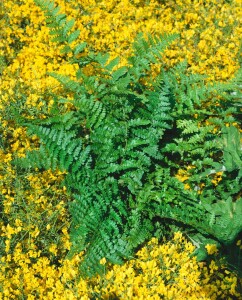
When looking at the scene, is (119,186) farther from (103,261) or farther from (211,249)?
(211,249)

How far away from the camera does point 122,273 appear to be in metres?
3.67

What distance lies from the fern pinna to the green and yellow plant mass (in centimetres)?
1

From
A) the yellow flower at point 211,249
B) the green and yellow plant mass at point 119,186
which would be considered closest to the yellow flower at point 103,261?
the green and yellow plant mass at point 119,186

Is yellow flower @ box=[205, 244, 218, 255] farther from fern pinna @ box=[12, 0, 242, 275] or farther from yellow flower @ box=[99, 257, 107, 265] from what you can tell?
yellow flower @ box=[99, 257, 107, 265]

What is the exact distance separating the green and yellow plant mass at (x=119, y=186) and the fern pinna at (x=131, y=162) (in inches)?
0.5

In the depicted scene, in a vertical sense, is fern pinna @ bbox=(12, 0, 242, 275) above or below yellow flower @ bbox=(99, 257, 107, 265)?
above

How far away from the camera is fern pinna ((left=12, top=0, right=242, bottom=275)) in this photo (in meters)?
3.90

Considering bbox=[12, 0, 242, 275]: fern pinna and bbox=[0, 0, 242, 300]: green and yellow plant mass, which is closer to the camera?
bbox=[0, 0, 242, 300]: green and yellow plant mass

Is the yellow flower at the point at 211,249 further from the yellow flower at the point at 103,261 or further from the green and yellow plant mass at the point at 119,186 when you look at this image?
the yellow flower at the point at 103,261

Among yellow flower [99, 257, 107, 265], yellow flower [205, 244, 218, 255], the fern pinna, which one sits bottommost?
yellow flower [205, 244, 218, 255]

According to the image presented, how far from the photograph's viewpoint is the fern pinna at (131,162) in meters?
3.90

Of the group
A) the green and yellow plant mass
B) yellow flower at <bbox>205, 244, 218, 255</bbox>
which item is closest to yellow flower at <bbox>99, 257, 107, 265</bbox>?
the green and yellow plant mass

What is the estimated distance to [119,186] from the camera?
418 centimetres

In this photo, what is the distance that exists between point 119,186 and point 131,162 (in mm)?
268
